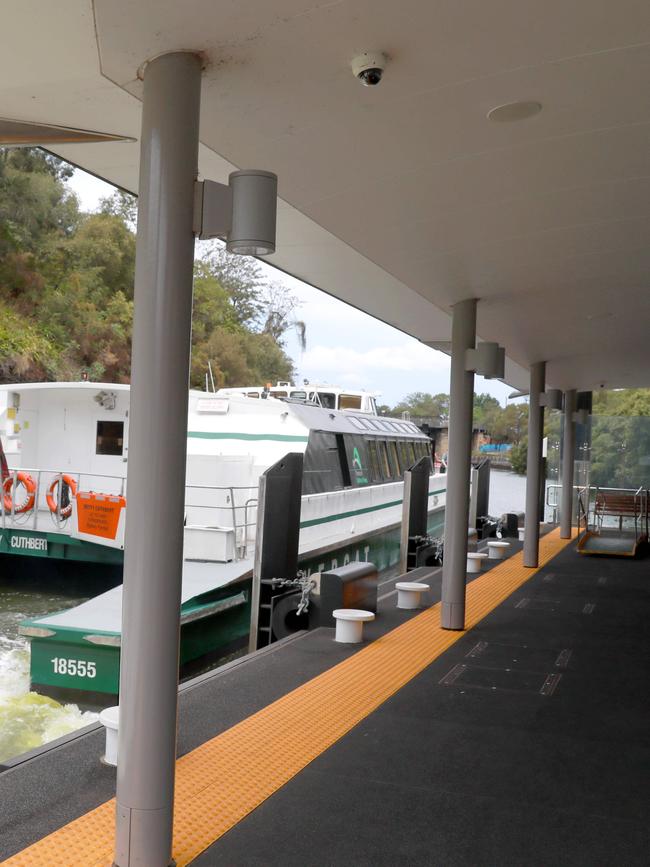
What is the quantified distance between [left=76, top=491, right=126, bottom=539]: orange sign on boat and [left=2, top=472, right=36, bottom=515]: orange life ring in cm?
128

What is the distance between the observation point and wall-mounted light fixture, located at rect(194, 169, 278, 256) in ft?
8.64

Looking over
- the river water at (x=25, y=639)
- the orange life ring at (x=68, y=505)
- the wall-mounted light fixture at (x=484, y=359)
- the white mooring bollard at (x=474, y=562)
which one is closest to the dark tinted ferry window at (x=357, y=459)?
the river water at (x=25, y=639)

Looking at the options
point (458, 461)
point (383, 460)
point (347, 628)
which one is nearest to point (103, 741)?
point (347, 628)

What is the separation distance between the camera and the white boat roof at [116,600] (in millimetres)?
6754

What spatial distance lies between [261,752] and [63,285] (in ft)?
106

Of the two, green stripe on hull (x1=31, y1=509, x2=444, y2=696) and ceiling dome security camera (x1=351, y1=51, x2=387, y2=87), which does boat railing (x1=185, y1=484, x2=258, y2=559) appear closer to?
green stripe on hull (x1=31, y1=509, x2=444, y2=696)

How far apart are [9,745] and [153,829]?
14.8 ft

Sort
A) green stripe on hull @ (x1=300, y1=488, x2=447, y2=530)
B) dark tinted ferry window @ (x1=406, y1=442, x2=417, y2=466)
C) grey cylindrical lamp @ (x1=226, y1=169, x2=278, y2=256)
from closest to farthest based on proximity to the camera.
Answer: grey cylindrical lamp @ (x1=226, y1=169, x2=278, y2=256) < green stripe on hull @ (x1=300, y1=488, x2=447, y2=530) < dark tinted ferry window @ (x1=406, y1=442, x2=417, y2=466)

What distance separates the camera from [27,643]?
9172 mm

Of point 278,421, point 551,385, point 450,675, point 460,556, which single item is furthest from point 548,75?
point 551,385

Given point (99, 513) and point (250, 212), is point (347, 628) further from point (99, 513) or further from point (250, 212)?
point (99, 513)

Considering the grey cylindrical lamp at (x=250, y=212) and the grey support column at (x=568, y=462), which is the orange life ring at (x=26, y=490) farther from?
Answer: the grey cylindrical lamp at (x=250, y=212)

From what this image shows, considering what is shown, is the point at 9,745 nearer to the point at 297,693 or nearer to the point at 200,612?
the point at 200,612

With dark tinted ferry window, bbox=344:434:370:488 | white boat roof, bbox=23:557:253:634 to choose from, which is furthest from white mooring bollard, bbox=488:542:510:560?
dark tinted ferry window, bbox=344:434:370:488
